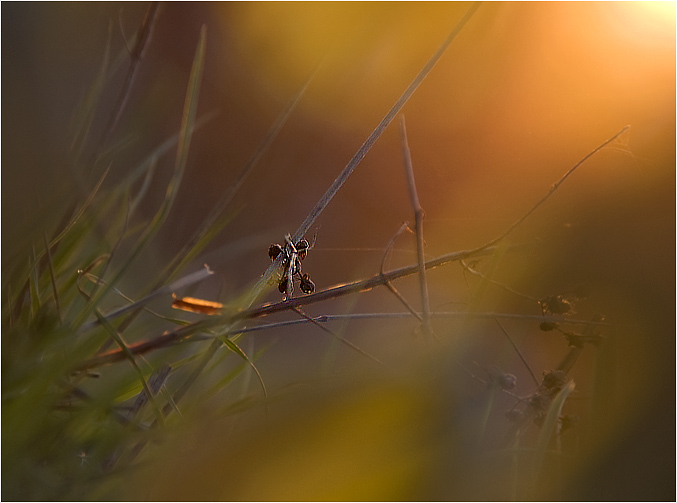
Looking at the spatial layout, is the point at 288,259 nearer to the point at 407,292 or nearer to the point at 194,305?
the point at 194,305

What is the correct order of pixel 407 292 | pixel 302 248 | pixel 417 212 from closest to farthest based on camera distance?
pixel 417 212
pixel 302 248
pixel 407 292

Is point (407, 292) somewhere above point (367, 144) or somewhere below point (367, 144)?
below

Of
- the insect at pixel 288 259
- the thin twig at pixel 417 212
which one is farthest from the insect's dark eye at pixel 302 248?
the thin twig at pixel 417 212

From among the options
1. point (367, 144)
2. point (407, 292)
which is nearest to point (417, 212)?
point (367, 144)

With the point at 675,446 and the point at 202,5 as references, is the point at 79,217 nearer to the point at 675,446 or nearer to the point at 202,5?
the point at 675,446

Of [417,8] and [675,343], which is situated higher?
[417,8]

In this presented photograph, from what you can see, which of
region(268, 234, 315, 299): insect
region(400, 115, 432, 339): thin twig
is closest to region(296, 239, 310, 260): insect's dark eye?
region(268, 234, 315, 299): insect

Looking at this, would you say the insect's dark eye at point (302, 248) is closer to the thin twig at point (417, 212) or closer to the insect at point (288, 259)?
the insect at point (288, 259)

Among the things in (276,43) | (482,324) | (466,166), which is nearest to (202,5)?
(276,43)

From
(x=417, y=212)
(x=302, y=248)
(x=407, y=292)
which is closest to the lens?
(x=417, y=212)

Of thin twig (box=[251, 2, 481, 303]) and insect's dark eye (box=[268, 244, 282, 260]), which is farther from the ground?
thin twig (box=[251, 2, 481, 303])

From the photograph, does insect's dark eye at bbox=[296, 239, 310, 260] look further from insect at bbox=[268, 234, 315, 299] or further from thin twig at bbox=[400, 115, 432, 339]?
thin twig at bbox=[400, 115, 432, 339]
